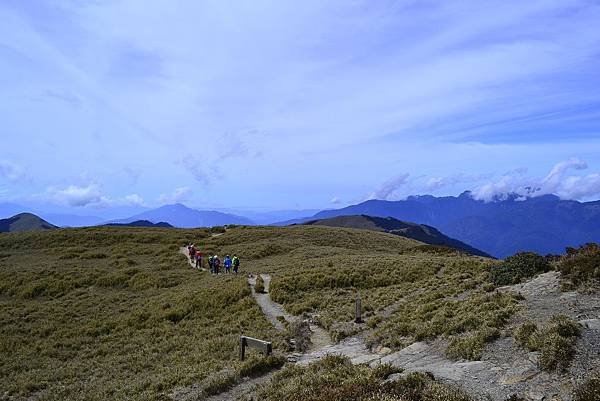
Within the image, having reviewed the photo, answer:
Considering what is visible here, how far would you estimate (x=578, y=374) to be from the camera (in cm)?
862

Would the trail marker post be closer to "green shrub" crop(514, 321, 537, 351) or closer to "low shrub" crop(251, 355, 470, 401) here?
"low shrub" crop(251, 355, 470, 401)

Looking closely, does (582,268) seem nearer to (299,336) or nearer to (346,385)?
(346,385)

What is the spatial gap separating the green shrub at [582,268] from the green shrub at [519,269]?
226cm

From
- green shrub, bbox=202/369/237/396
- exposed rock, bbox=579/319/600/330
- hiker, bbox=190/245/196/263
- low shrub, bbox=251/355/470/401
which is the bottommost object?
green shrub, bbox=202/369/237/396

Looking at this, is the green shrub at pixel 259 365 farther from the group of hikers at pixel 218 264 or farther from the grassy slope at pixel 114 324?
the group of hikers at pixel 218 264

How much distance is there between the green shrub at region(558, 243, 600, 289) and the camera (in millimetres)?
14523

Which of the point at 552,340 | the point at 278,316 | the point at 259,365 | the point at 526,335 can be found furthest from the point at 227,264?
the point at 552,340

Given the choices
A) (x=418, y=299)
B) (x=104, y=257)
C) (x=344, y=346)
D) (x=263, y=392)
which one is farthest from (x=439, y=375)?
(x=104, y=257)

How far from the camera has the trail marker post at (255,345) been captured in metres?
15.3

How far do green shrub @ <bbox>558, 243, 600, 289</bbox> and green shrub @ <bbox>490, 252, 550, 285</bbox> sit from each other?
2.26 metres

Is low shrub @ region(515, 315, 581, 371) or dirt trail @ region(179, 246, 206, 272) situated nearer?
low shrub @ region(515, 315, 581, 371)

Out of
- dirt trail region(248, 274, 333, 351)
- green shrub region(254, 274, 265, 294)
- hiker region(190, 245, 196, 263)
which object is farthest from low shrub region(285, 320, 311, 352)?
hiker region(190, 245, 196, 263)

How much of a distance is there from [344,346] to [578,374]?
8.83 metres

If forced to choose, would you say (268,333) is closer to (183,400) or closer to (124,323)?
(183,400)
